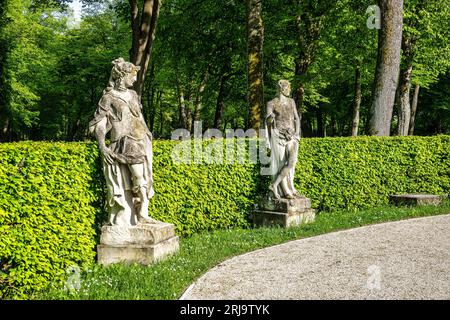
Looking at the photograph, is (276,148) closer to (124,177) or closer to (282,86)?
(282,86)

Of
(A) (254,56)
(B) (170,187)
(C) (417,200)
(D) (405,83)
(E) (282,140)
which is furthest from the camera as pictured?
(D) (405,83)

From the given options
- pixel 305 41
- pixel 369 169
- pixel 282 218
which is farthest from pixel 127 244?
pixel 305 41

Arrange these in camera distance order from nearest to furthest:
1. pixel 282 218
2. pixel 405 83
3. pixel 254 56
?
1. pixel 282 218
2. pixel 254 56
3. pixel 405 83

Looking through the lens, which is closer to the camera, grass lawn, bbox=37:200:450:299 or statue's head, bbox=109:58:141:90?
grass lawn, bbox=37:200:450:299

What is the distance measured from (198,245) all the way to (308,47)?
14203 millimetres

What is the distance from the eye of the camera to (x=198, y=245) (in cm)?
769

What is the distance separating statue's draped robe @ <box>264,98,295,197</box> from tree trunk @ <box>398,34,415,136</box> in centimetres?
1160

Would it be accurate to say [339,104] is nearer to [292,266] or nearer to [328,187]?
[328,187]

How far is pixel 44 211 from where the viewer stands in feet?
18.3

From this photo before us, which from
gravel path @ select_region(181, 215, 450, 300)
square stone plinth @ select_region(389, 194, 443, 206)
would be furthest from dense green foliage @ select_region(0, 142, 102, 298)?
square stone plinth @ select_region(389, 194, 443, 206)

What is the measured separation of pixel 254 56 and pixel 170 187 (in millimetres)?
6261

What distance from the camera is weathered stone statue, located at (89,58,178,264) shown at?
644 cm

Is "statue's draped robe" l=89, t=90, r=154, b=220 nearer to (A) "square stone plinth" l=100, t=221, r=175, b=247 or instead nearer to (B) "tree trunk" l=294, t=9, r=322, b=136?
(A) "square stone plinth" l=100, t=221, r=175, b=247
